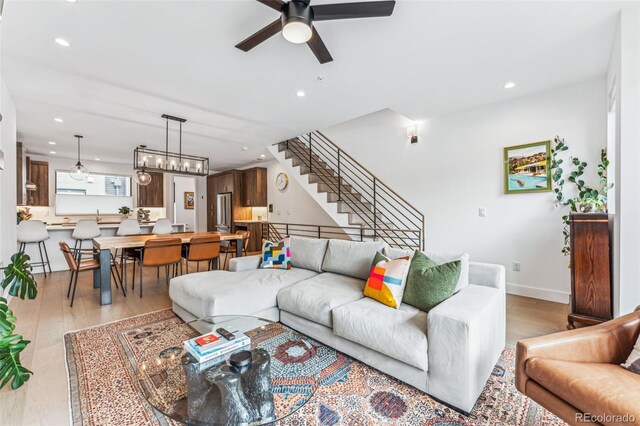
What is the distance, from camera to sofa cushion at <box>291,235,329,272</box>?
3.35 m

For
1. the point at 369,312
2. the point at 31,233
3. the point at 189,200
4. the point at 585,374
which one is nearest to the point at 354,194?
the point at 369,312

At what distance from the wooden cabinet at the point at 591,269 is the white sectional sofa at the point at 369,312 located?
103cm

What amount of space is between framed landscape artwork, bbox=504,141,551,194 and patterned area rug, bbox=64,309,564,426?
91.7 inches

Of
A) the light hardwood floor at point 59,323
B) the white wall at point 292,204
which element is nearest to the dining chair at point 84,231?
the light hardwood floor at point 59,323

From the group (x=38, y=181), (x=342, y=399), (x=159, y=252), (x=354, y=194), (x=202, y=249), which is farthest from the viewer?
(x=38, y=181)

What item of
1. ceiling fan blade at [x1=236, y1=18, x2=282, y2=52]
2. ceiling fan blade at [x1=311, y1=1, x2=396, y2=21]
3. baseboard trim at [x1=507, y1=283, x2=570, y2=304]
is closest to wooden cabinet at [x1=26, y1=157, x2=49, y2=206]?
ceiling fan blade at [x1=236, y1=18, x2=282, y2=52]

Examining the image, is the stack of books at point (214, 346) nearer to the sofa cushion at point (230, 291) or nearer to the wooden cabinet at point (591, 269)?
the sofa cushion at point (230, 291)

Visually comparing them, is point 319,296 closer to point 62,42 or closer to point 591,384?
point 591,384

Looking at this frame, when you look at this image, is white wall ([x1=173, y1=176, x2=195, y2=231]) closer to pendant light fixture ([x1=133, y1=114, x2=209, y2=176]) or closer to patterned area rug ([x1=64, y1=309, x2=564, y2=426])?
pendant light fixture ([x1=133, y1=114, x2=209, y2=176])

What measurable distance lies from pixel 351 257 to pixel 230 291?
1.28 metres

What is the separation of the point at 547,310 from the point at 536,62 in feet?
9.10

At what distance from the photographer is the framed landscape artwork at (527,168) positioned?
360cm

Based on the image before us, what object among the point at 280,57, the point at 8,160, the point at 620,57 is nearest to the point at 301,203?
the point at 280,57

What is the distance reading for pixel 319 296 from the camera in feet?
7.96
